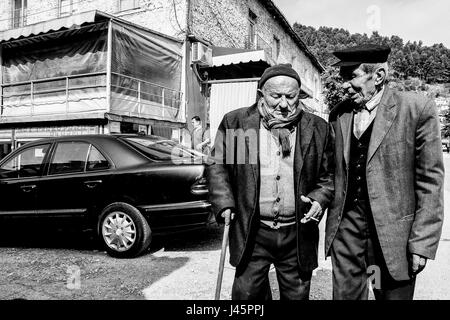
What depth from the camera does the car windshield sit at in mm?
4848

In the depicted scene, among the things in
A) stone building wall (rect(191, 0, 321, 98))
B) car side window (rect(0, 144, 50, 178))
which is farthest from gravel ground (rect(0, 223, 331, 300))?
stone building wall (rect(191, 0, 321, 98))

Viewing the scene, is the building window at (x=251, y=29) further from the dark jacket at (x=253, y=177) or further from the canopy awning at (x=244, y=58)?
the dark jacket at (x=253, y=177)

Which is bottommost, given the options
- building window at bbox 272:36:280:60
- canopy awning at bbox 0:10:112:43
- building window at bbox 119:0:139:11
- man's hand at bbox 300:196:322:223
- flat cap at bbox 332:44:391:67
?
man's hand at bbox 300:196:322:223

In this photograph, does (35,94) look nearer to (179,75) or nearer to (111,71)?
(111,71)

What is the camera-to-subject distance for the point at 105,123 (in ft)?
31.7

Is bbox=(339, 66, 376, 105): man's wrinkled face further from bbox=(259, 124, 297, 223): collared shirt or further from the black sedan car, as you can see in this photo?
the black sedan car

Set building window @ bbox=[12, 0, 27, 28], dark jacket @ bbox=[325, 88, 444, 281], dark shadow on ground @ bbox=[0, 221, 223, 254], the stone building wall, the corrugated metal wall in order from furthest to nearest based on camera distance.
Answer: building window @ bbox=[12, 0, 27, 28] < the stone building wall < the corrugated metal wall < dark shadow on ground @ bbox=[0, 221, 223, 254] < dark jacket @ bbox=[325, 88, 444, 281]

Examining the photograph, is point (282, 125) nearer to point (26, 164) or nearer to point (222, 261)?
point (222, 261)

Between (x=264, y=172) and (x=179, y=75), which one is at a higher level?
(x=179, y=75)

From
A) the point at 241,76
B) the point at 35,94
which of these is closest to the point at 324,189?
the point at 241,76

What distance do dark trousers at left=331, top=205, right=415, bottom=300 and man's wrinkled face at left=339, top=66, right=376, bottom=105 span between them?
692mm

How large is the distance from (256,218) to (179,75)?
442 inches

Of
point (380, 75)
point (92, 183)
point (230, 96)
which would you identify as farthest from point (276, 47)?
point (380, 75)
